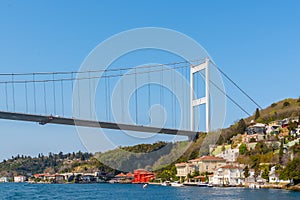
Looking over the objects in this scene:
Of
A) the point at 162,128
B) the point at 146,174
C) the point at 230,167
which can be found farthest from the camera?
the point at 146,174

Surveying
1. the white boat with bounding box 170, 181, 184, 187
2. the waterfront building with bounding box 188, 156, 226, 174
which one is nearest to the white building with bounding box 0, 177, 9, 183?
the white boat with bounding box 170, 181, 184, 187

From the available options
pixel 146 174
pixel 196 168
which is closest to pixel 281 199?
pixel 196 168

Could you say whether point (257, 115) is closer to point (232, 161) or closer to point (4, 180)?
point (232, 161)

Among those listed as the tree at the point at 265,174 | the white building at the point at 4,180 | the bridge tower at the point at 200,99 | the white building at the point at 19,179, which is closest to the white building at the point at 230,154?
the tree at the point at 265,174

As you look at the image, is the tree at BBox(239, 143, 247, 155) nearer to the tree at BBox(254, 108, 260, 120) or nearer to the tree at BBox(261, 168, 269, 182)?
the tree at BBox(261, 168, 269, 182)

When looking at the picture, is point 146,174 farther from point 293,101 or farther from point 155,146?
point 293,101

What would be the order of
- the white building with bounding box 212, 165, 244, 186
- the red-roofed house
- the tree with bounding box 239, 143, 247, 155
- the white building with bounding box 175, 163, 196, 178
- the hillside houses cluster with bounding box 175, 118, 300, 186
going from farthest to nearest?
1. the red-roofed house
2. the white building with bounding box 175, 163, 196, 178
3. the tree with bounding box 239, 143, 247, 155
4. the hillside houses cluster with bounding box 175, 118, 300, 186
5. the white building with bounding box 212, 165, 244, 186

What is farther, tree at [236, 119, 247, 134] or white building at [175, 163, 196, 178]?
tree at [236, 119, 247, 134]

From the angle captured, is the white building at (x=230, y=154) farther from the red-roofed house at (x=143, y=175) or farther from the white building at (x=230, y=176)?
the red-roofed house at (x=143, y=175)
